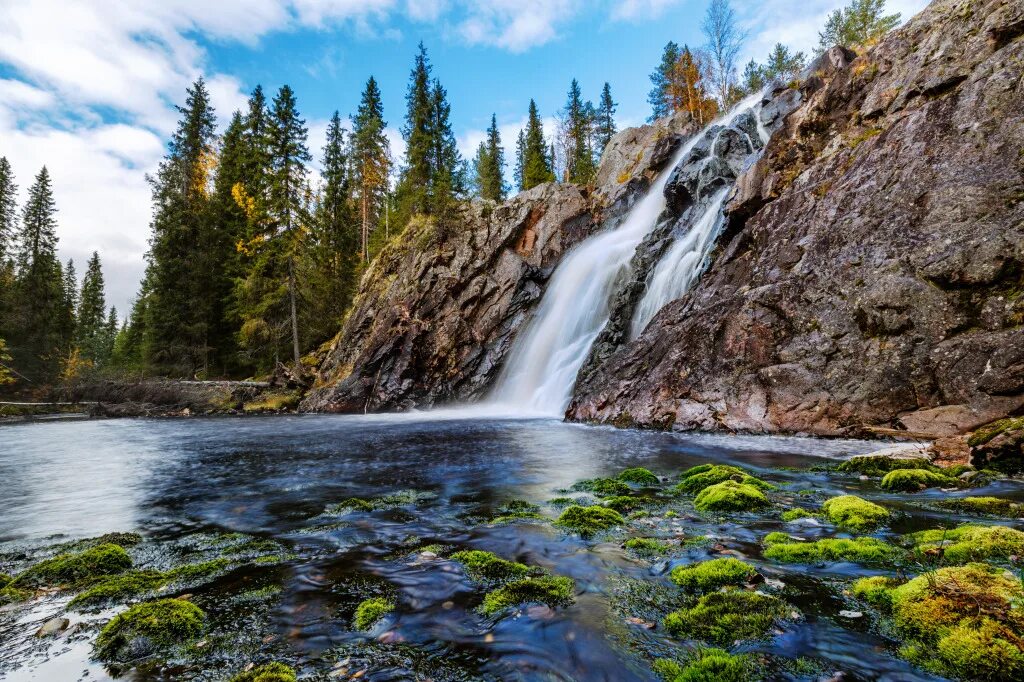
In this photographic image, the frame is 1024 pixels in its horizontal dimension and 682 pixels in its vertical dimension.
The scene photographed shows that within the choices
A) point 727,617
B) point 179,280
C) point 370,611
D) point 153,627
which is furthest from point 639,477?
point 179,280

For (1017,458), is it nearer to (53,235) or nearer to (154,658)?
(154,658)

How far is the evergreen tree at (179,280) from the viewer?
115 feet

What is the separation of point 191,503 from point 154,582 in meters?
3.86

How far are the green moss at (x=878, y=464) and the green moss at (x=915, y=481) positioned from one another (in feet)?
2.65

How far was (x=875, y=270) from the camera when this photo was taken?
1070cm

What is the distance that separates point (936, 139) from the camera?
11242mm

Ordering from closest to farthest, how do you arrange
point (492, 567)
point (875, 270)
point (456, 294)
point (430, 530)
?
1. point (492, 567)
2. point (430, 530)
3. point (875, 270)
4. point (456, 294)

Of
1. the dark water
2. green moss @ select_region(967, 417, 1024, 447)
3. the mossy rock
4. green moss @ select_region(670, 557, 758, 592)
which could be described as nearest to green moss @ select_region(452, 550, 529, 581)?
the dark water

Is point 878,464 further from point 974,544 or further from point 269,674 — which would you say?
point 269,674

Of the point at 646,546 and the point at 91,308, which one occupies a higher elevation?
the point at 91,308

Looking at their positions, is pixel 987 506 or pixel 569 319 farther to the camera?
pixel 569 319

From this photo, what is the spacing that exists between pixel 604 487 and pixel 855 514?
10.3 feet

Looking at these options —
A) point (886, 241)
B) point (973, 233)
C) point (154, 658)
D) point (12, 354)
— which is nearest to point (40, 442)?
point (154, 658)

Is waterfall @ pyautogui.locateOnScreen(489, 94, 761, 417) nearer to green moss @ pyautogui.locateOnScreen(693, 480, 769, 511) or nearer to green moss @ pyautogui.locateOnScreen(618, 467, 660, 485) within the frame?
green moss @ pyautogui.locateOnScreen(618, 467, 660, 485)
